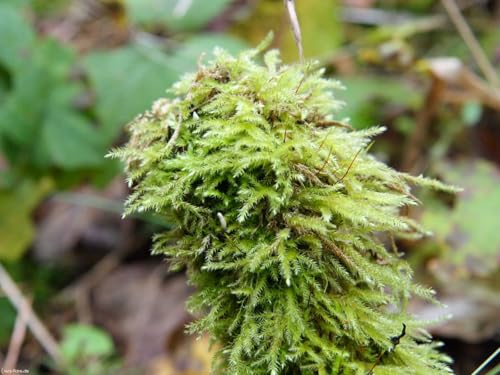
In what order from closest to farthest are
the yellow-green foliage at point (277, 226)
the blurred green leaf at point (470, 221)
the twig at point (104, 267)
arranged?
the yellow-green foliage at point (277, 226) → the blurred green leaf at point (470, 221) → the twig at point (104, 267)

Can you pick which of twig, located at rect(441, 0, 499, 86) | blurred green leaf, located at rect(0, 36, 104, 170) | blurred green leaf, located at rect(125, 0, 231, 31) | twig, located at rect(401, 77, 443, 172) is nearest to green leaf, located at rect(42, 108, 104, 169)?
blurred green leaf, located at rect(0, 36, 104, 170)

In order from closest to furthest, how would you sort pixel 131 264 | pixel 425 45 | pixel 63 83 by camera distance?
pixel 63 83 → pixel 131 264 → pixel 425 45

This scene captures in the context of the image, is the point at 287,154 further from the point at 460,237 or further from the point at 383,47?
the point at 383,47

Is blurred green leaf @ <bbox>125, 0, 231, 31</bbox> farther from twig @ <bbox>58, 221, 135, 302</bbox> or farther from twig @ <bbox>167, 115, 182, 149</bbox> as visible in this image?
twig @ <bbox>167, 115, 182, 149</bbox>

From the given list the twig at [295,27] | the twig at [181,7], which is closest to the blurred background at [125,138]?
the twig at [181,7]

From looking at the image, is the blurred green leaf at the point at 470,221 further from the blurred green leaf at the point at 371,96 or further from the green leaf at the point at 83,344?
the green leaf at the point at 83,344

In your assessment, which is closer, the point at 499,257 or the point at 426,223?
the point at 499,257

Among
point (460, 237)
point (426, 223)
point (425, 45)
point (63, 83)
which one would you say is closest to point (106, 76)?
point (63, 83)
